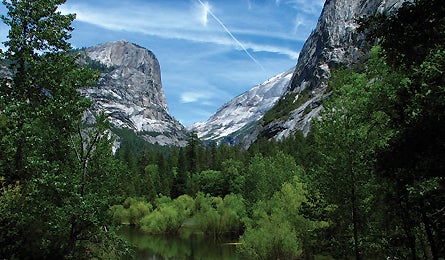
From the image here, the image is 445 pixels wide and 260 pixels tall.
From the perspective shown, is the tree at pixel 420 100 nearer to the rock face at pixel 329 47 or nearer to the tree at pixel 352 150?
the tree at pixel 352 150

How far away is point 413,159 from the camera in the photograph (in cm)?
927

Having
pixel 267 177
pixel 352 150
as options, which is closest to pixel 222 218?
pixel 267 177

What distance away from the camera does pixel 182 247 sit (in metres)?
55.2

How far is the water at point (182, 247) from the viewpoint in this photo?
48.2m

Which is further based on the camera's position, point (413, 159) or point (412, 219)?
point (412, 219)

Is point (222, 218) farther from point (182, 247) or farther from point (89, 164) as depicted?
point (89, 164)

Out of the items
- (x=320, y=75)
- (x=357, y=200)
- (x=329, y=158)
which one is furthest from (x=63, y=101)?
(x=320, y=75)

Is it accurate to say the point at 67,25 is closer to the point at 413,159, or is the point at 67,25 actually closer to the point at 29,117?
the point at 29,117

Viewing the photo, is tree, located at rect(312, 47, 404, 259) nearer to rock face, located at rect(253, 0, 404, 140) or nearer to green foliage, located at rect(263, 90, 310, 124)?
rock face, located at rect(253, 0, 404, 140)

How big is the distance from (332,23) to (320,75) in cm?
2935

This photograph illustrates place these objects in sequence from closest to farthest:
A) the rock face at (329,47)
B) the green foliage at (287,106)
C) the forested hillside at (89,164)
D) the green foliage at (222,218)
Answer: the forested hillside at (89,164), the green foliage at (222,218), the rock face at (329,47), the green foliage at (287,106)

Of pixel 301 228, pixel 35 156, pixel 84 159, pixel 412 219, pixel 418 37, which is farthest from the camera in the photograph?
pixel 301 228

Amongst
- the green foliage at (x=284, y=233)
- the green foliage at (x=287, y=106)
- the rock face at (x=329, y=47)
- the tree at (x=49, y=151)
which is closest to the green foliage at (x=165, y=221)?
the green foliage at (x=284, y=233)

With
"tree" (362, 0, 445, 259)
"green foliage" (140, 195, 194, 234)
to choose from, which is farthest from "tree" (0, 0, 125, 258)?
"green foliage" (140, 195, 194, 234)
